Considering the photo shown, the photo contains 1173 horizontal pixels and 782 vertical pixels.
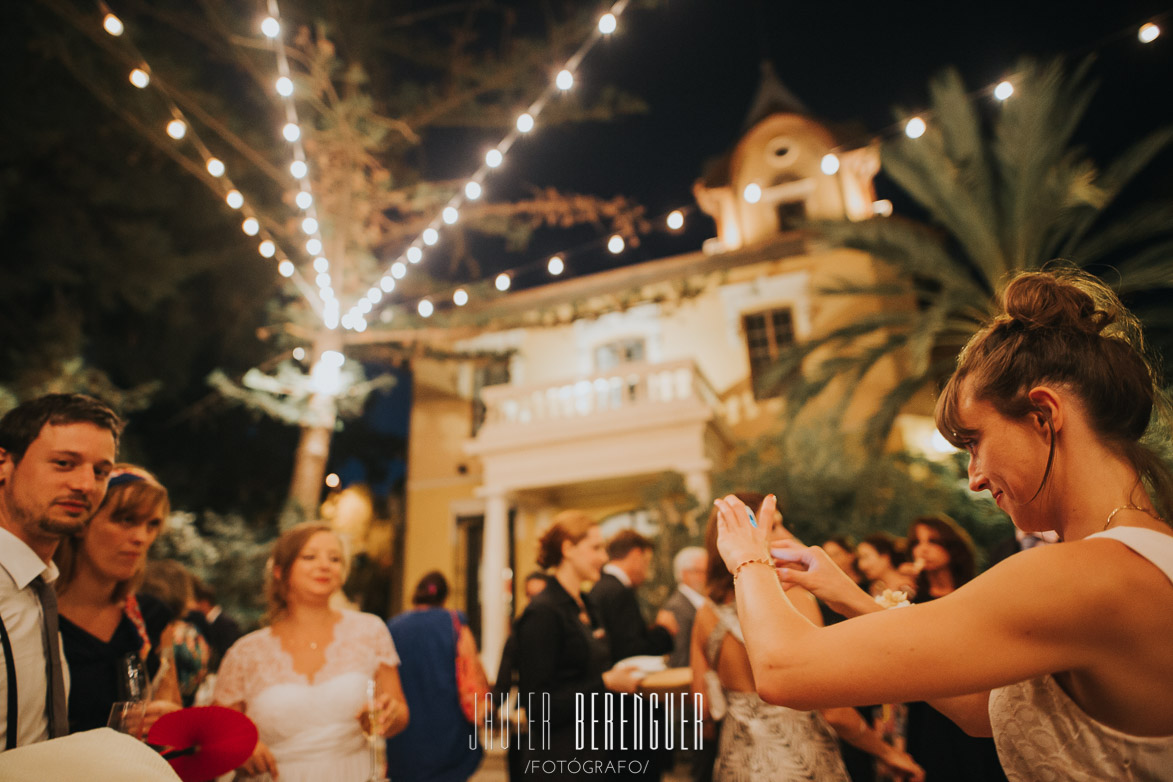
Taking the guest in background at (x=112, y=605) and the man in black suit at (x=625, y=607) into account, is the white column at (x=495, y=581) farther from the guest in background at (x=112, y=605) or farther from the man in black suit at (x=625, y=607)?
the guest in background at (x=112, y=605)

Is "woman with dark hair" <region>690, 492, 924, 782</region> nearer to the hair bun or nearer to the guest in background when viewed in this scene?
the hair bun

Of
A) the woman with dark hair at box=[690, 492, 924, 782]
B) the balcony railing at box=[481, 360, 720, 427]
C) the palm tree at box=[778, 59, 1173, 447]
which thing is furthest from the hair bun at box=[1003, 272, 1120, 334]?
the balcony railing at box=[481, 360, 720, 427]

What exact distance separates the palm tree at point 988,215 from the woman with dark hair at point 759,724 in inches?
248

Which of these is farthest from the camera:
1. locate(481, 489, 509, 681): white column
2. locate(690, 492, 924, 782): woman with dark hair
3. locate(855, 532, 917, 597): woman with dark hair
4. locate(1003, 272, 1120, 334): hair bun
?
locate(481, 489, 509, 681): white column

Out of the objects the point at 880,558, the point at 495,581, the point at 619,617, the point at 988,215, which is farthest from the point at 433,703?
the point at 988,215

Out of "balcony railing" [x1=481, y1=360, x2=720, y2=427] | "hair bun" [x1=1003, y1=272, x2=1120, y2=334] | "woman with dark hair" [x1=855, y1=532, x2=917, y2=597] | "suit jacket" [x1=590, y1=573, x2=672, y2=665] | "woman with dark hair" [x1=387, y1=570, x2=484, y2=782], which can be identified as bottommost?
"woman with dark hair" [x1=387, y1=570, x2=484, y2=782]

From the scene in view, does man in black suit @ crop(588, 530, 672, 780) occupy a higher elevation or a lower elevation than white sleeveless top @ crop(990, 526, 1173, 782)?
higher

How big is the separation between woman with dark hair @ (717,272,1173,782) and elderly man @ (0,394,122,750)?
5.55 feet

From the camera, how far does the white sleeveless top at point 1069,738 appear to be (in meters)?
1.04

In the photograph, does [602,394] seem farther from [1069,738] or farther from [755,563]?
[1069,738]

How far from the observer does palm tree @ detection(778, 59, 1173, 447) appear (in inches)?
304

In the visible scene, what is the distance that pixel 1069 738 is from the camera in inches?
45.7

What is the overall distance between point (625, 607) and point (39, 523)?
327 centimetres

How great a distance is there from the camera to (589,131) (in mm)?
12281
